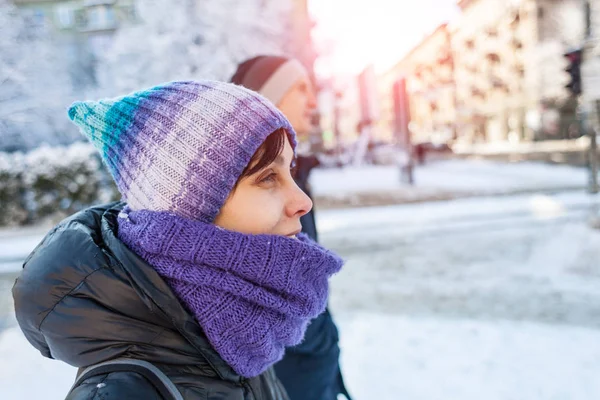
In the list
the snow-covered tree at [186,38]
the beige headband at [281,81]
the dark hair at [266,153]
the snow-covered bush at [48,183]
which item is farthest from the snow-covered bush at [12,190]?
the dark hair at [266,153]

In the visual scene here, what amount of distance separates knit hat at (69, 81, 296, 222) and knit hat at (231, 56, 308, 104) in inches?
36.9

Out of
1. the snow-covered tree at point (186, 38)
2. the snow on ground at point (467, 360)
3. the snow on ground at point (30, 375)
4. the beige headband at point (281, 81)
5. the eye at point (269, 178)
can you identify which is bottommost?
the snow on ground at point (467, 360)

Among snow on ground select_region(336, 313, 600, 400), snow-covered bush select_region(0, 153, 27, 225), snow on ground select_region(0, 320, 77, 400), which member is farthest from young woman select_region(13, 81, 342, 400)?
snow-covered bush select_region(0, 153, 27, 225)

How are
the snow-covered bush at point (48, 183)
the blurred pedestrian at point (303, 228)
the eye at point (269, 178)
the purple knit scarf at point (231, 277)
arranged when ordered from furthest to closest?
the snow-covered bush at point (48, 183)
the blurred pedestrian at point (303, 228)
the eye at point (269, 178)
the purple knit scarf at point (231, 277)

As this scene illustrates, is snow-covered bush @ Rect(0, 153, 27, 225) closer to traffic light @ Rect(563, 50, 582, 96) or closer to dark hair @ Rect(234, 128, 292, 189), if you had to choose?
dark hair @ Rect(234, 128, 292, 189)

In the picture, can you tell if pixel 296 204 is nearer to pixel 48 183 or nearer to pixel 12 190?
pixel 48 183

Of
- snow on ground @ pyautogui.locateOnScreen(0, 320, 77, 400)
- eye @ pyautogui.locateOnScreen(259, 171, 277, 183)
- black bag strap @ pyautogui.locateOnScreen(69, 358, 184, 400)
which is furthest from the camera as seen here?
snow on ground @ pyautogui.locateOnScreen(0, 320, 77, 400)

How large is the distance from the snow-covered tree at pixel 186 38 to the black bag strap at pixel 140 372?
12298 mm

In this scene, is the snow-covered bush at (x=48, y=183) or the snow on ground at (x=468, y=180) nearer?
the snow-covered bush at (x=48, y=183)

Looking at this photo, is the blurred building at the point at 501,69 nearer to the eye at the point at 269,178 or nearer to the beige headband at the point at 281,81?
the beige headband at the point at 281,81

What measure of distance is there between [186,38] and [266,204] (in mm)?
13040

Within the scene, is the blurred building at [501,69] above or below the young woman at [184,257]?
below

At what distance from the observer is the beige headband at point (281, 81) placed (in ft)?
6.30

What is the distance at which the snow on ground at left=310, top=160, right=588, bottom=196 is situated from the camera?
12617 millimetres
